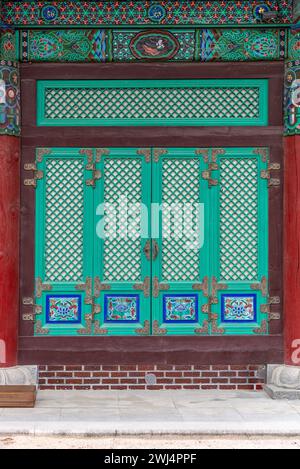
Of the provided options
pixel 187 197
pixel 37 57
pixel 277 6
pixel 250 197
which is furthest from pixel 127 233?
pixel 277 6

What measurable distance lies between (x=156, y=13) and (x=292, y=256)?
3.00 meters

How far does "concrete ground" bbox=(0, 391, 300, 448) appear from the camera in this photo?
22.8ft

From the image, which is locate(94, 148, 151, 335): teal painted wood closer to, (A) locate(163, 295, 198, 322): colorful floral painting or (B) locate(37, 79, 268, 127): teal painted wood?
(A) locate(163, 295, 198, 322): colorful floral painting

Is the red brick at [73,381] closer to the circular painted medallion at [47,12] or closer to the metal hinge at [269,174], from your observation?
the metal hinge at [269,174]

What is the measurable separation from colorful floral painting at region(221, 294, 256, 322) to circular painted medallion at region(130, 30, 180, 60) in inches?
106

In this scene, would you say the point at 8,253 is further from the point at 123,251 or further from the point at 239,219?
the point at 239,219

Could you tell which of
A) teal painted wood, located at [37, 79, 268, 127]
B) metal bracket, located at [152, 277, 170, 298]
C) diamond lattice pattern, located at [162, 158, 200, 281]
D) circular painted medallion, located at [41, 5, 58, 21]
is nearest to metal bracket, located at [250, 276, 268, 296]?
diamond lattice pattern, located at [162, 158, 200, 281]


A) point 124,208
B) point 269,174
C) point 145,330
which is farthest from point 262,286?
point 124,208

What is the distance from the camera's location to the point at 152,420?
24.4 ft

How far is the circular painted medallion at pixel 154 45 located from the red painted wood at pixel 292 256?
5.25 ft

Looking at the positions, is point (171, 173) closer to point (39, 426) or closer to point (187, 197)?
point (187, 197)

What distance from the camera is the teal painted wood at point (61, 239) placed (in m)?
8.94

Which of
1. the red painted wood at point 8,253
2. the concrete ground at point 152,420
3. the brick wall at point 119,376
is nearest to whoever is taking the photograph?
the concrete ground at point 152,420

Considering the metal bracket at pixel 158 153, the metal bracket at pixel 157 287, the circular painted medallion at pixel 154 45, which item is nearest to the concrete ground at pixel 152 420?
the metal bracket at pixel 157 287
